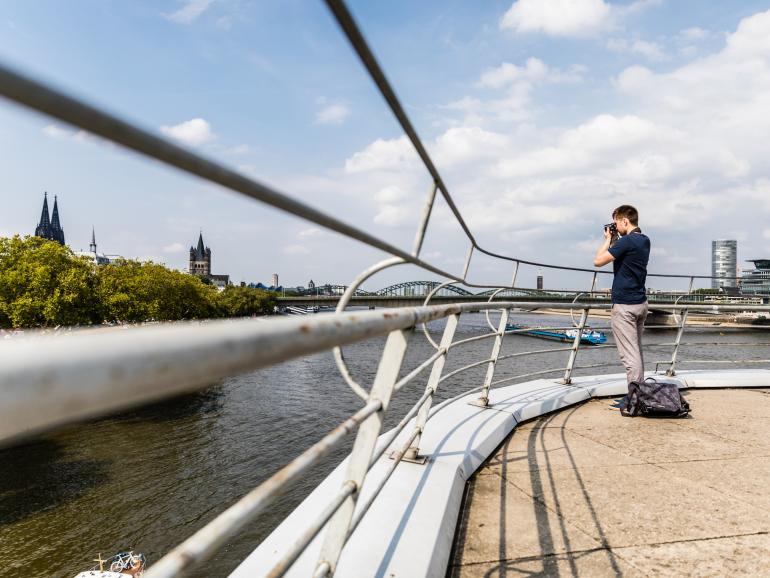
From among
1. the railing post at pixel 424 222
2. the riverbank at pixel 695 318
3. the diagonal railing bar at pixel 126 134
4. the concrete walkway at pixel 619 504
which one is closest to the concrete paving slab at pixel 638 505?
the concrete walkway at pixel 619 504

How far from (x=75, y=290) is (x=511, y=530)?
3559 cm

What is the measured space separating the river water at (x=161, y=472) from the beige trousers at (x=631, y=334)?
5.95m

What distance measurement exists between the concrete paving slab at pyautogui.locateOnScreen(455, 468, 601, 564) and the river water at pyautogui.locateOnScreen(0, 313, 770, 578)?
274 inches

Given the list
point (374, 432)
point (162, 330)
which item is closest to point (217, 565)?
point (374, 432)

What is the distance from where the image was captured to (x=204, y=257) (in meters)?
90.6

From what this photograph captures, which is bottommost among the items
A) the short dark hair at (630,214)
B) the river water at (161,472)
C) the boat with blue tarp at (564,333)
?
the river water at (161,472)

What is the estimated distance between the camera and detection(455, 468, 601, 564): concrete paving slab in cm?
184

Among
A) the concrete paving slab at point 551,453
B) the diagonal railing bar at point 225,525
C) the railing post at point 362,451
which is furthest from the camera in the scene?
the concrete paving slab at point 551,453

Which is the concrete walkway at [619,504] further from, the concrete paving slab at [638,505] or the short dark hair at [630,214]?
the short dark hair at [630,214]

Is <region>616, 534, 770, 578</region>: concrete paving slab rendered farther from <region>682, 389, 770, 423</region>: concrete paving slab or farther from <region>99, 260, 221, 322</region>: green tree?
<region>99, 260, 221, 322</region>: green tree

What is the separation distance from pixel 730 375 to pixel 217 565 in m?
9.60

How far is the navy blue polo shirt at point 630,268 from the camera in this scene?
386 cm

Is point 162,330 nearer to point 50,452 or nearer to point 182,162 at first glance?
point 182,162

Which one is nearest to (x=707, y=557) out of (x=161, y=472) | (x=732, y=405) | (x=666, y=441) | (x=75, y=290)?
(x=666, y=441)
